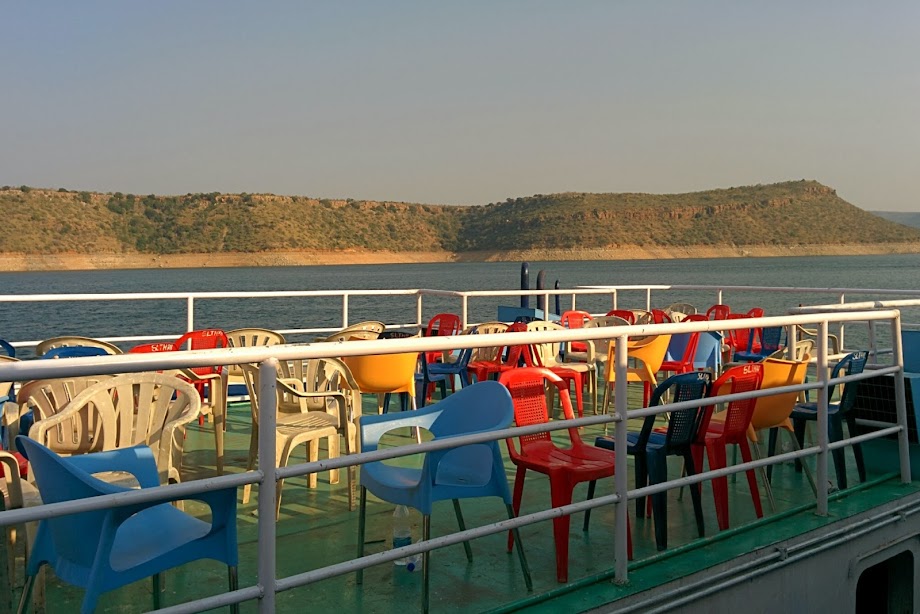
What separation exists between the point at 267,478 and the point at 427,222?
125795mm

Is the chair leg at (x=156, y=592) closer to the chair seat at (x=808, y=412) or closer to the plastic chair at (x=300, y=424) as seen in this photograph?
the plastic chair at (x=300, y=424)

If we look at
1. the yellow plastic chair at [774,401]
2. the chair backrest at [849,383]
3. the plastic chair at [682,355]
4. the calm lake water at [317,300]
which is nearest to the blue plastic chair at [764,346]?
the plastic chair at [682,355]

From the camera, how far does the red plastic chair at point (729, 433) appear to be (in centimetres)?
402

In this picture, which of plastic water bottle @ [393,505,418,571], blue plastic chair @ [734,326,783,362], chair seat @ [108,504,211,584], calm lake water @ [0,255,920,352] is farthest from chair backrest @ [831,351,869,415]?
calm lake water @ [0,255,920,352]

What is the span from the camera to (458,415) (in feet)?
12.1

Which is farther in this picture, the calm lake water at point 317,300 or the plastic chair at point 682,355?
the calm lake water at point 317,300

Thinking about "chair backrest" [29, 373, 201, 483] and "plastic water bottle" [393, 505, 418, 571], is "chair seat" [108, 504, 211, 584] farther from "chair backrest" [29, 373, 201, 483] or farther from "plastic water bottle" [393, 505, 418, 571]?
"plastic water bottle" [393, 505, 418, 571]

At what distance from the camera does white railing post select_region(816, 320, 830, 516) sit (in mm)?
4062

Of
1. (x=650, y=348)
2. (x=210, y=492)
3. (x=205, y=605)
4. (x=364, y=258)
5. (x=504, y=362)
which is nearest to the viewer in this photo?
(x=205, y=605)

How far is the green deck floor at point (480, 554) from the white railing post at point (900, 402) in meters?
0.11

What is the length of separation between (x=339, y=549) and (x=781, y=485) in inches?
97.6

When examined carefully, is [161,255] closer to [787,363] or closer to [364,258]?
[364,258]

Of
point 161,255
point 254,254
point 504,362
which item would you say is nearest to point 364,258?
point 254,254

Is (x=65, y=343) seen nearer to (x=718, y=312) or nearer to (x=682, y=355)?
(x=682, y=355)
